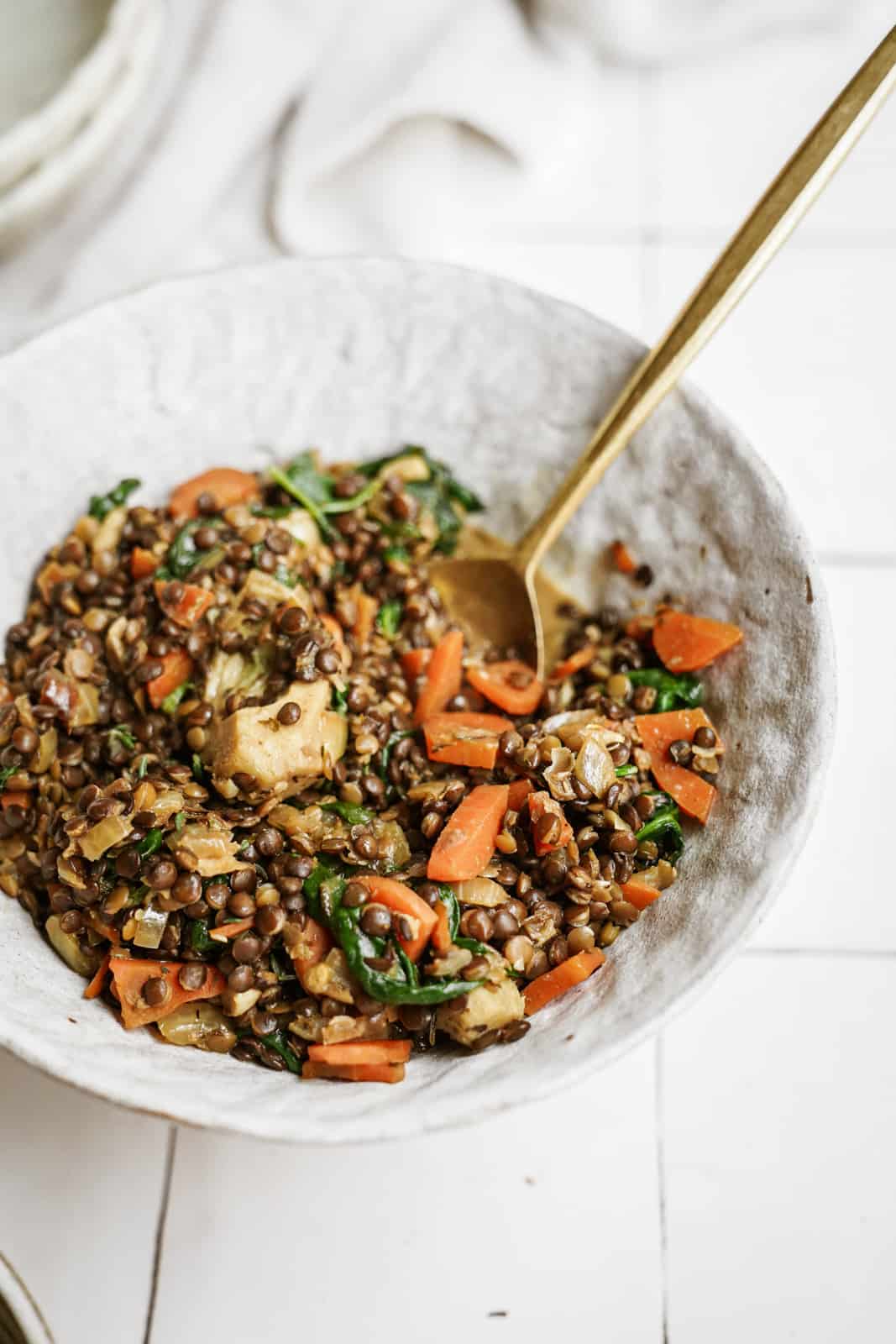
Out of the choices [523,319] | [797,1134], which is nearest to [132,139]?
[523,319]

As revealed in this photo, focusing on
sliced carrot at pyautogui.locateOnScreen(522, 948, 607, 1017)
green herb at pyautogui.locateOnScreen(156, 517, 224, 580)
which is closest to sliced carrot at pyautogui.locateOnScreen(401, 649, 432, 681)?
green herb at pyautogui.locateOnScreen(156, 517, 224, 580)

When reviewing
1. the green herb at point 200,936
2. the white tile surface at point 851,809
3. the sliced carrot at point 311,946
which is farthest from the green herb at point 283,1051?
the white tile surface at point 851,809

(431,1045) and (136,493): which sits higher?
(136,493)

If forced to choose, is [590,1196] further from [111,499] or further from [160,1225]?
[111,499]

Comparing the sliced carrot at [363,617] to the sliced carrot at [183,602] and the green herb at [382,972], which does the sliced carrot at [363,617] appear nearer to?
the sliced carrot at [183,602]

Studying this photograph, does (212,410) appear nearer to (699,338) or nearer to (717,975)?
(699,338)

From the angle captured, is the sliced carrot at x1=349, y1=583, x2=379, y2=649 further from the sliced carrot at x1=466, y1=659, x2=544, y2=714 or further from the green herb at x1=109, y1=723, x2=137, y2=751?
the green herb at x1=109, y1=723, x2=137, y2=751

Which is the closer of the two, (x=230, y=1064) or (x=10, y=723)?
(x=230, y=1064)
